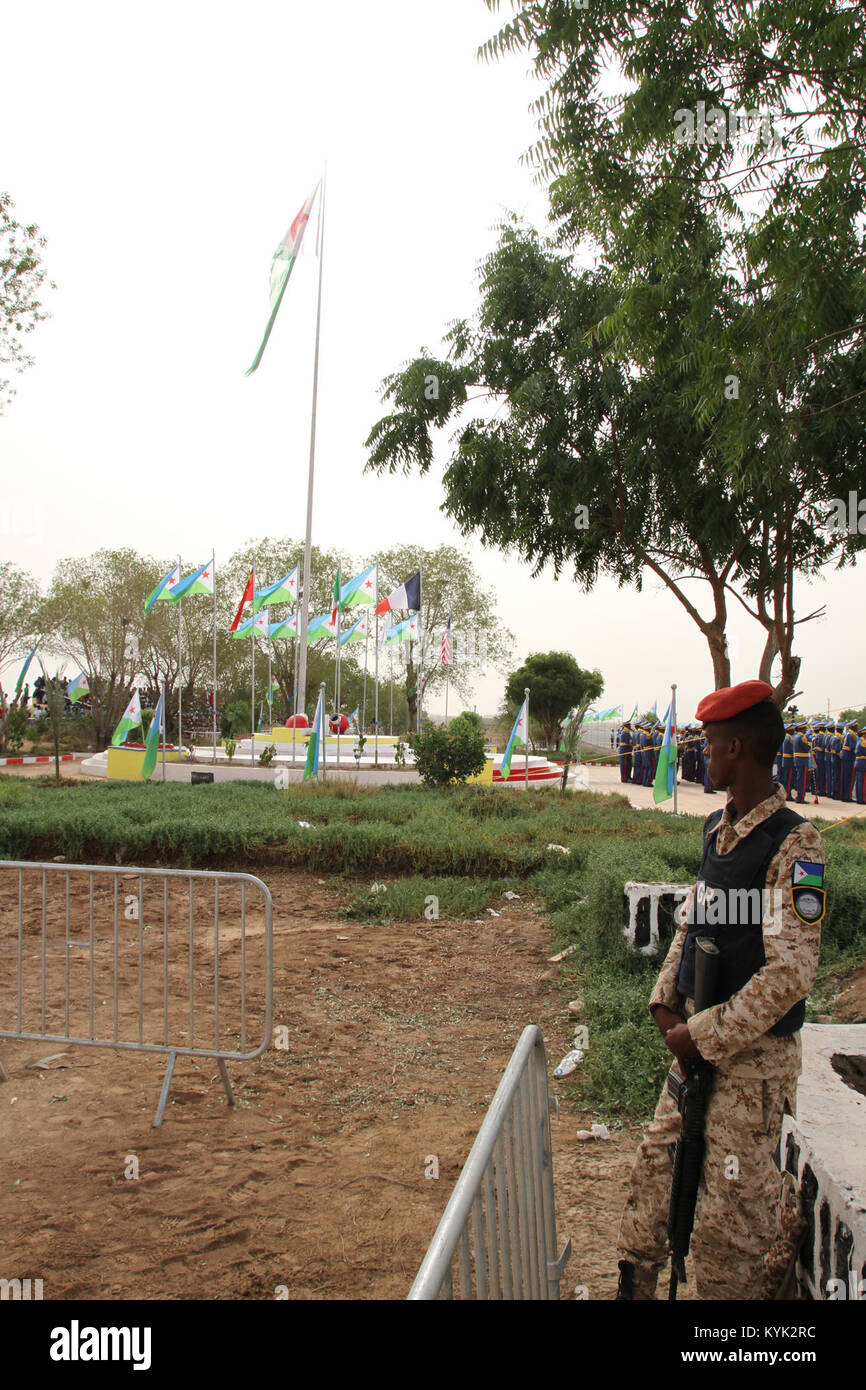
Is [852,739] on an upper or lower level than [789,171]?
lower

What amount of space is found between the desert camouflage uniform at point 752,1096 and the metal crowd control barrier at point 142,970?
7.93 feet

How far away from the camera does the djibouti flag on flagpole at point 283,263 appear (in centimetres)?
1691

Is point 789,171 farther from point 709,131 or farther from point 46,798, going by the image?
point 46,798

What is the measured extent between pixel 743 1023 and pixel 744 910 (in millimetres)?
285

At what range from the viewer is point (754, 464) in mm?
5723

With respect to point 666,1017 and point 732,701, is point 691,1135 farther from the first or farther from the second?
point 732,701

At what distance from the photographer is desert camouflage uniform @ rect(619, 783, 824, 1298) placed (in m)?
2.23

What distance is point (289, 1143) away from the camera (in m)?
3.97

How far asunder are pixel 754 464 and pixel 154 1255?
5118 mm

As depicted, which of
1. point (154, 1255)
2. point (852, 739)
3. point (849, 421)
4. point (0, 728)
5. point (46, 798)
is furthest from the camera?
point (0, 728)

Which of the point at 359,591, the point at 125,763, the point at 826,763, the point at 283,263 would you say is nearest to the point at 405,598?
the point at 359,591
